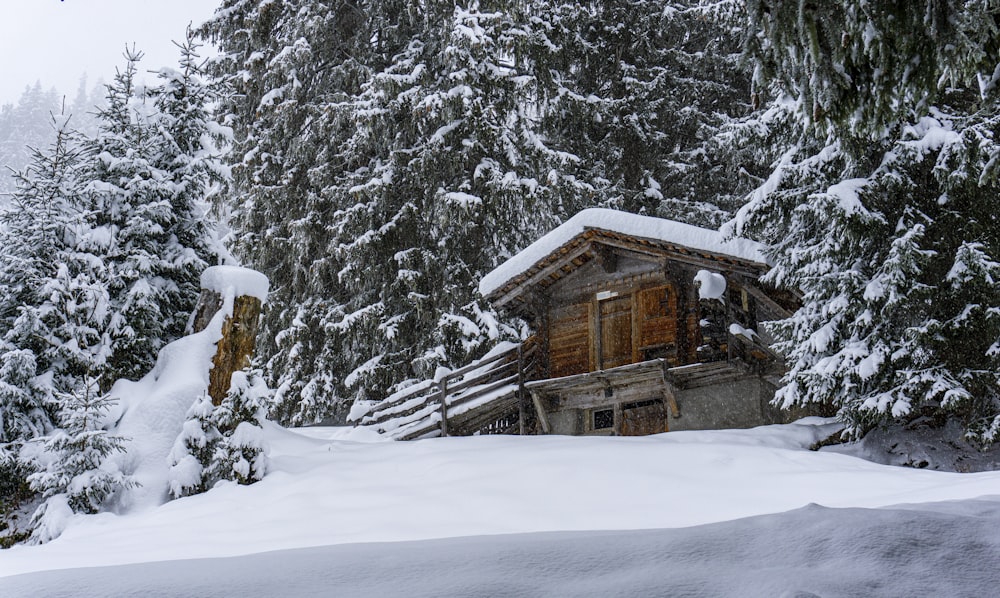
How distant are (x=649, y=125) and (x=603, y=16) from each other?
14.4 ft

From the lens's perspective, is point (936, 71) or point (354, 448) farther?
point (354, 448)

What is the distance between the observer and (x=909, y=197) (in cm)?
1328

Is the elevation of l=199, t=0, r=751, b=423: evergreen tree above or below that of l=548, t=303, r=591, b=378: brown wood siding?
above

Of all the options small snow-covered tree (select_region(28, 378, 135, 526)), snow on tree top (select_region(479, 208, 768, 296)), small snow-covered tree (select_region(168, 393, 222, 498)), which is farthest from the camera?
snow on tree top (select_region(479, 208, 768, 296))

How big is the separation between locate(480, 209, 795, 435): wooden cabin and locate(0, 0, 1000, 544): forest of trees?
2.19 meters

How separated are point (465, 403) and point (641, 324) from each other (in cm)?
467

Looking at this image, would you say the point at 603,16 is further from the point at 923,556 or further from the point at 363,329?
the point at 923,556

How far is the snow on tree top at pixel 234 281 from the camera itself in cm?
1284

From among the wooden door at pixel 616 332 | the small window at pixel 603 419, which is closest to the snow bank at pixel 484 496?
the wooden door at pixel 616 332

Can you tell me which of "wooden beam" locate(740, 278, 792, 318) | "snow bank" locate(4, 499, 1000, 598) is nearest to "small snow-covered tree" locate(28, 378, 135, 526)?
"snow bank" locate(4, 499, 1000, 598)

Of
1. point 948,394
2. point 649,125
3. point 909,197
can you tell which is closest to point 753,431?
point 948,394

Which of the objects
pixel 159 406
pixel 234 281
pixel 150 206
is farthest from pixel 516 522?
pixel 150 206

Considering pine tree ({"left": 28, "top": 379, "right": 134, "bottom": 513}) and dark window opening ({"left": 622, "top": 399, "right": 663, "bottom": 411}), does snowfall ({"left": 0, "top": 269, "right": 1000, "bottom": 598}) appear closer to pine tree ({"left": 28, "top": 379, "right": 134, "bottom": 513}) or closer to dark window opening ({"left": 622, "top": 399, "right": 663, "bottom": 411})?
pine tree ({"left": 28, "top": 379, "right": 134, "bottom": 513})

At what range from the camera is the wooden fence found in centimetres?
1961
